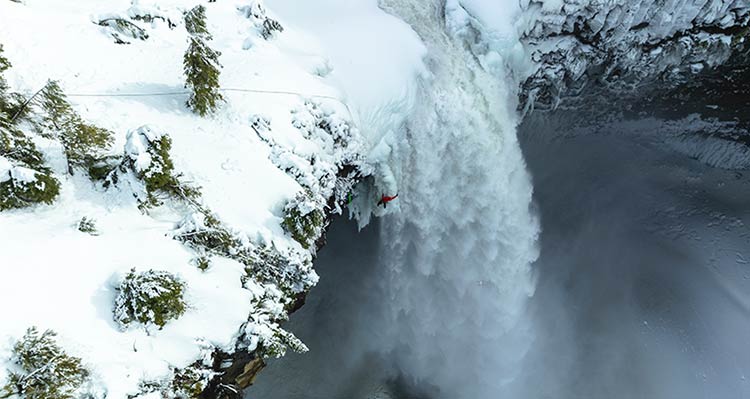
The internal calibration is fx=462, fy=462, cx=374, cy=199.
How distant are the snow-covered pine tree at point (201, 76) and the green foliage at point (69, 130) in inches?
71.0

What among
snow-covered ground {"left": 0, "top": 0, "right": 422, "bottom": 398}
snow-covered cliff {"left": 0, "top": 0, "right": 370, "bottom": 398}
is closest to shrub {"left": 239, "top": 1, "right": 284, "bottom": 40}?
snow-covered ground {"left": 0, "top": 0, "right": 422, "bottom": 398}

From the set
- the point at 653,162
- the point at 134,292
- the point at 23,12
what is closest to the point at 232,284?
the point at 134,292

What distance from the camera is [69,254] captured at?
21.4 ft

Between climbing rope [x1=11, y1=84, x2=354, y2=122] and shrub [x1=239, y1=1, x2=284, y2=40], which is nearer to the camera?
climbing rope [x1=11, y1=84, x2=354, y2=122]

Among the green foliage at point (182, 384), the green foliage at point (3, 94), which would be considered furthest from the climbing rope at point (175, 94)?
the green foliage at point (182, 384)

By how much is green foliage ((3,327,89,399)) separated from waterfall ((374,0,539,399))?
7.91 metres

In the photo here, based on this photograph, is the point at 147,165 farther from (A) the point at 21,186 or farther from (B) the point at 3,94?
(B) the point at 3,94

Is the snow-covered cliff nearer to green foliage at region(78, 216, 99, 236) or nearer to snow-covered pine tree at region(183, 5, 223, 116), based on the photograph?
green foliage at region(78, 216, 99, 236)

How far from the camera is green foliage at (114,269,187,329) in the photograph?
6.35 meters

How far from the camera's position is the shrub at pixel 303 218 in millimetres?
8406

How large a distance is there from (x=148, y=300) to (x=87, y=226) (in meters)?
1.58

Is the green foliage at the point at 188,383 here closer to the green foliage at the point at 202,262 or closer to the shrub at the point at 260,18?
the green foliage at the point at 202,262

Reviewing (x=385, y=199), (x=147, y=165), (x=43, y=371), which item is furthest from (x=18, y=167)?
(x=385, y=199)

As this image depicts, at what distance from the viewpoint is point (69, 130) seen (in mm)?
7406
